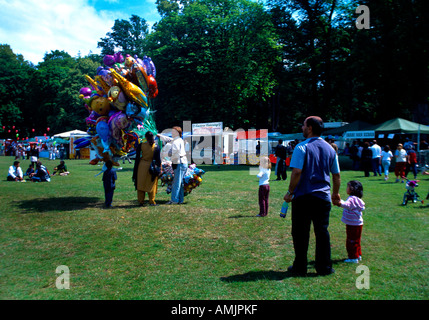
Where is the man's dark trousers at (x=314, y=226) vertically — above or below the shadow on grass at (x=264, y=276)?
above

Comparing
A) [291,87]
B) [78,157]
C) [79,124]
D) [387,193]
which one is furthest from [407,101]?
[79,124]

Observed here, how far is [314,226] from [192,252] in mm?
2273

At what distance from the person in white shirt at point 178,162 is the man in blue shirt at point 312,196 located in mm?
5974

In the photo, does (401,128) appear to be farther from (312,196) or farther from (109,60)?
(312,196)

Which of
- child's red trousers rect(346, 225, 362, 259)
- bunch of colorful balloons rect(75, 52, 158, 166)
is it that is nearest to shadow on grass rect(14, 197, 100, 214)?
bunch of colorful balloons rect(75, 52, 158, 166)

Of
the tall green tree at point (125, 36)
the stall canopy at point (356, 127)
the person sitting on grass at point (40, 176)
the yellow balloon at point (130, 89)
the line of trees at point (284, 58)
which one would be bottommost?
the person sitting on grass at point (40, 176)

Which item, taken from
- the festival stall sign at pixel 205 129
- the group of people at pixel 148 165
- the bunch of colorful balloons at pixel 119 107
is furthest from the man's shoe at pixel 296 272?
the festival stall sign at pixel 205 129

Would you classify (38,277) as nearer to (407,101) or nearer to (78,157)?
(407,101)

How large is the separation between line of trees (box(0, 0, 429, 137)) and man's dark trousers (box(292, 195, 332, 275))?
21.7m

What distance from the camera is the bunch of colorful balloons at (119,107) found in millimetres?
10086

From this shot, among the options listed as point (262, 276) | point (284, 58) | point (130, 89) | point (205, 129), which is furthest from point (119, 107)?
point (284, 58)

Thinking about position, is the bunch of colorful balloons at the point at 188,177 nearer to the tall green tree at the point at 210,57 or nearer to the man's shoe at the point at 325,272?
the man's shoe at the point at 325,272
